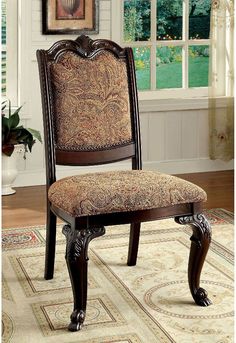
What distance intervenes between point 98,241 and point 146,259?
0.48 meters

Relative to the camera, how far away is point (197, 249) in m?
2.78

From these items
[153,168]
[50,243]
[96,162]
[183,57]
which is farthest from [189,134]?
[50,243]

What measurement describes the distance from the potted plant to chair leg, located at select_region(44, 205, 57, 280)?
1.95 metres

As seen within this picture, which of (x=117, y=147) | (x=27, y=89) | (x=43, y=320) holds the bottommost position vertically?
(x=43, y=320)

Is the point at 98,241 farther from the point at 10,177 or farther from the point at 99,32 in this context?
the point at 99,32

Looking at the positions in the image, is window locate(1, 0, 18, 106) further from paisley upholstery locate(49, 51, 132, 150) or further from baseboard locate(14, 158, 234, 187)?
paisley upholstery locate(49, 51, 132, 150)

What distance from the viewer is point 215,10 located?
18.5ft

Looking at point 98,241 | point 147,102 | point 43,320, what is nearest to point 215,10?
point 147,102

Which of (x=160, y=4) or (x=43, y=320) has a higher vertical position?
(x=160, y=4)

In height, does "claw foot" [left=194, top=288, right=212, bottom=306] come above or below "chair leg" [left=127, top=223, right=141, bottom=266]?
below

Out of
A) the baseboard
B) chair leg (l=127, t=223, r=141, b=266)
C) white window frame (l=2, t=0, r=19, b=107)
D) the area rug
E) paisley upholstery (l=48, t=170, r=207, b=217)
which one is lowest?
the area rug

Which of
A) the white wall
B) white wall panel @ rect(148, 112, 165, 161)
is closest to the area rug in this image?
the white wall

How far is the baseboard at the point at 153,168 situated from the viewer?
5473 millimetres

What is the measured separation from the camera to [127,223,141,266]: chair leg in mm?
3297
